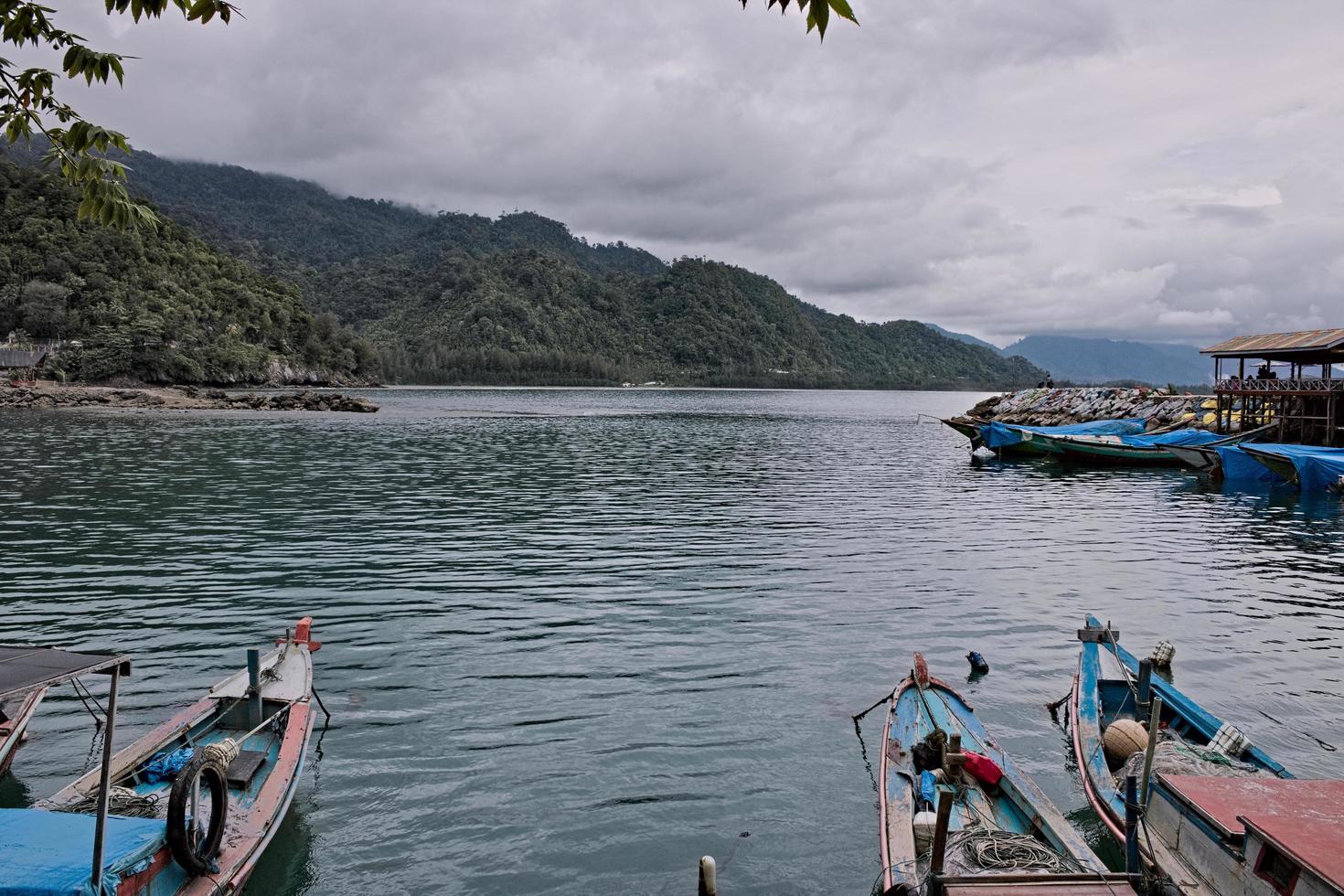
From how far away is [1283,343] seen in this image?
42.8 m

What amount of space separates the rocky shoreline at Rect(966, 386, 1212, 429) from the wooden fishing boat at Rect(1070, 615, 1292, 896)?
51.3 metres

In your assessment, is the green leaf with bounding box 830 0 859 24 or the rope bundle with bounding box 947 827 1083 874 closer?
the green leaf with bounding box 830 0 859 24

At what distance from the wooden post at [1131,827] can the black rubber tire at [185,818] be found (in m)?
7.62

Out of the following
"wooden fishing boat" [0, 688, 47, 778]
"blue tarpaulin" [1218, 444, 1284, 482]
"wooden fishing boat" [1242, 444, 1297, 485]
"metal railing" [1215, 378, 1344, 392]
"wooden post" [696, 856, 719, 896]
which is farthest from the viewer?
"metal railing" [1215, 378, 1344, 392]

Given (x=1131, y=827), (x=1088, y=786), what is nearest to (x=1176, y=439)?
(x=1088, y=786)

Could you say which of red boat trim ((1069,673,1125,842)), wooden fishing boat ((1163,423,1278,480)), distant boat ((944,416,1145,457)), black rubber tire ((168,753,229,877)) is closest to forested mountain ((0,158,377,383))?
distant boat ((944,416,1145,457))

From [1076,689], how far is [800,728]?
3.53 meters

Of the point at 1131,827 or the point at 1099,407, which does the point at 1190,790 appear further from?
the point at 1099,407

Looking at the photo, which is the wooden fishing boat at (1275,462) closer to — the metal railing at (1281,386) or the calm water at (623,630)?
the calm water at (623,630)

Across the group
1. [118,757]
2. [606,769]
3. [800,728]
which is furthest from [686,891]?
[118,757]

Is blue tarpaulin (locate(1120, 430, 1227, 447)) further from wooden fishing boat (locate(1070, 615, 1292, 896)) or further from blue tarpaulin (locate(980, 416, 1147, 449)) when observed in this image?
wooden fishing boat (locate(1070, 615, 1292, 896))

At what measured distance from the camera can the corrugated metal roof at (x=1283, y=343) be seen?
3906 cm

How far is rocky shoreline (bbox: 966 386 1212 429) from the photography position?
186ft

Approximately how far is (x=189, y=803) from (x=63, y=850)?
1.23 metres
